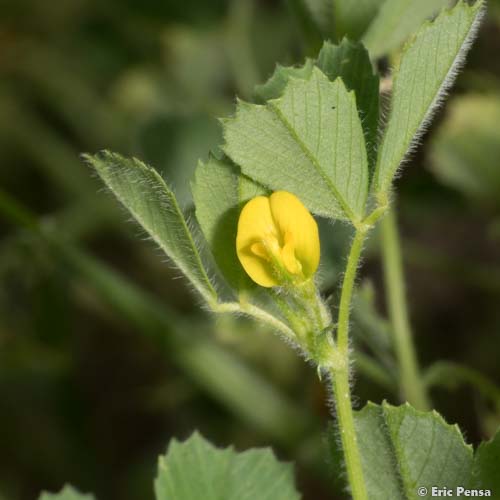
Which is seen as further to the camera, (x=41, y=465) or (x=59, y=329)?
(x=41, y=465)

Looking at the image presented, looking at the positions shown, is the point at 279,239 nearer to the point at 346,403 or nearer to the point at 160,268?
the point at 346,403

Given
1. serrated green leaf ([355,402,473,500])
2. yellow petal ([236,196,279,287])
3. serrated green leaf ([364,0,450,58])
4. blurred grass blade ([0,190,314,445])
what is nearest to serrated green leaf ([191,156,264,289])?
yellow petal ([236,196,279,287])

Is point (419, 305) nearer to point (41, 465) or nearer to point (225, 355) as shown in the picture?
point (225, 355)

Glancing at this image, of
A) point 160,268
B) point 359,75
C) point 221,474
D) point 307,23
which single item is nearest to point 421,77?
point 359,75

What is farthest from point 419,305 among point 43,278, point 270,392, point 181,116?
point 43,278

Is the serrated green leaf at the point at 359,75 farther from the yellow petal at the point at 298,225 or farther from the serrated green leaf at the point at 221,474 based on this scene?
the serrated green leaf at the point at 221,474

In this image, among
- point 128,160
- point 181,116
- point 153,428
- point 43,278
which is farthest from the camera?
point 153,428

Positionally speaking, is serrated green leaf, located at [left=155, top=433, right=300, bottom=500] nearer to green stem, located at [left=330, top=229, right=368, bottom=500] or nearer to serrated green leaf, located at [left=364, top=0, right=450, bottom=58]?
green stem, located at [left=330, top=229, right=368, bottom=500]
